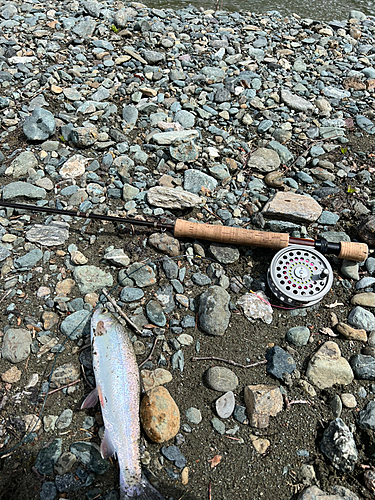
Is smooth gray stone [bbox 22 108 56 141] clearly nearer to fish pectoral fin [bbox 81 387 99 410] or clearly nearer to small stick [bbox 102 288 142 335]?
small stick [bbox 102 288 142 335]

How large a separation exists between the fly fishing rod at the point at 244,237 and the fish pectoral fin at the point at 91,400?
5.53 feet

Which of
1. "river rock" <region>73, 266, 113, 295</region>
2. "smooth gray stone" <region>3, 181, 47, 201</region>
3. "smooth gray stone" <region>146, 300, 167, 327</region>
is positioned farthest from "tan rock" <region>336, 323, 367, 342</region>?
"smooth gray stone" <region>3, 181, 47, 201</region>

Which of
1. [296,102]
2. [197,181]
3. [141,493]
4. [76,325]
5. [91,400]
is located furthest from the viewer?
[296,102]

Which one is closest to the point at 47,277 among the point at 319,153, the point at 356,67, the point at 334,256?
the point at 334,256

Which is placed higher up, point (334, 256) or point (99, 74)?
point (99, 74)

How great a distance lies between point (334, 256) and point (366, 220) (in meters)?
0.53

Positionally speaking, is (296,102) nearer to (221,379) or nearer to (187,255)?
(187,255)

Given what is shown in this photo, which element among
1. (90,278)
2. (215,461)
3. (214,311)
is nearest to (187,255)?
(214,311)

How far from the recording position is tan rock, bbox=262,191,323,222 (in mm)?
4500

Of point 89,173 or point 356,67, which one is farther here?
point 356,67

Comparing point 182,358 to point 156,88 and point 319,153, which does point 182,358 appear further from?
point 156,88

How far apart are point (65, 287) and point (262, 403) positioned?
208 centimetres

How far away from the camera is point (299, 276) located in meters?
3.97

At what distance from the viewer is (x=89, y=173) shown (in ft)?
15.9
